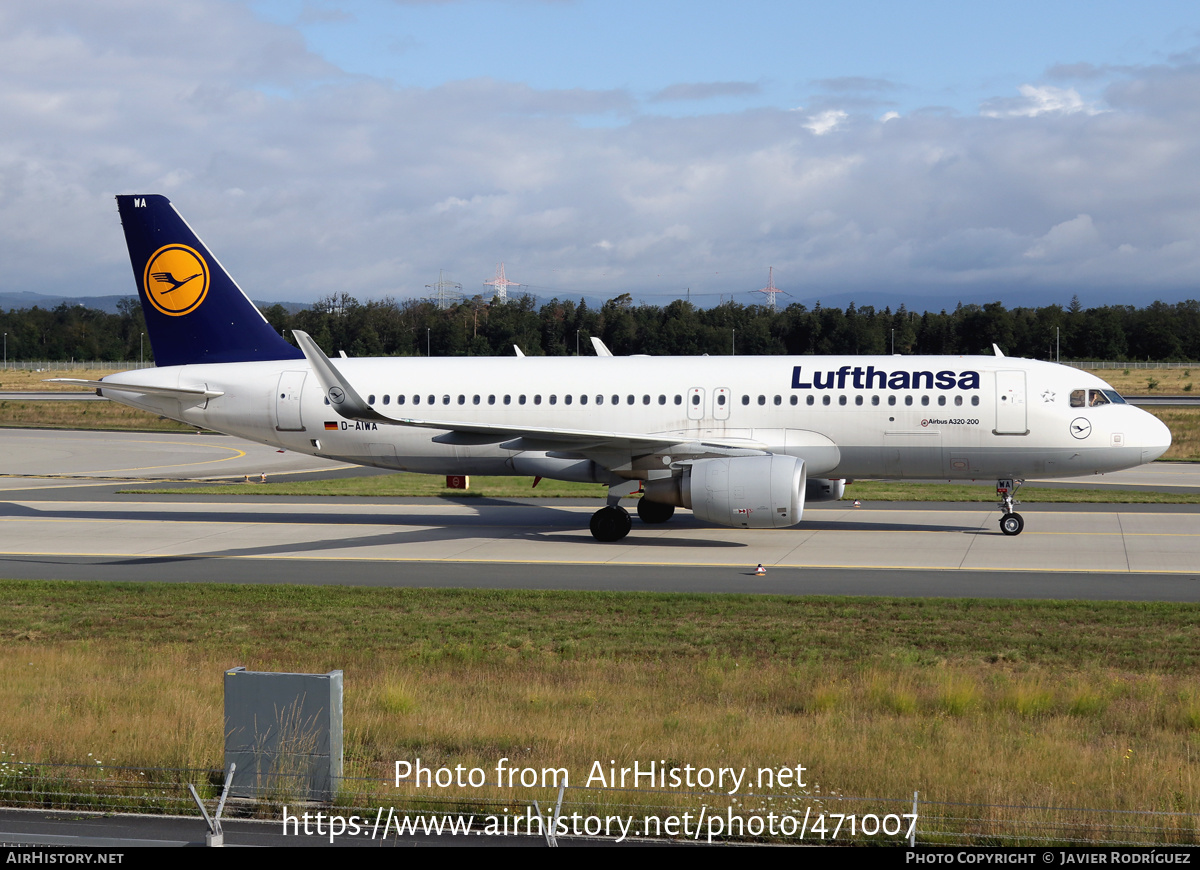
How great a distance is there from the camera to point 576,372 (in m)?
27.1

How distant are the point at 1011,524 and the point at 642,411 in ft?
29.9

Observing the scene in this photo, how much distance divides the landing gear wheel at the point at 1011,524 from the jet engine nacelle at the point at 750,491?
19.0ft

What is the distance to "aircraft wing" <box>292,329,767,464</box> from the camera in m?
22.8

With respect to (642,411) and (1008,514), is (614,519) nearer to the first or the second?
(642,411)

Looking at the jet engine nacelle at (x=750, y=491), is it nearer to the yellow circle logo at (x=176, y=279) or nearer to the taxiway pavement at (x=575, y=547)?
the taxiway pavement at (x=575, y=547)

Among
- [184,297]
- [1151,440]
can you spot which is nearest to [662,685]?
[1151,440]

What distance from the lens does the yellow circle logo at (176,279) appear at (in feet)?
92.2

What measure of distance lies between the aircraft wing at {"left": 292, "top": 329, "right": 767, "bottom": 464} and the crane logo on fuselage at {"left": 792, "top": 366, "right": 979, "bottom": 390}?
2.09 meters

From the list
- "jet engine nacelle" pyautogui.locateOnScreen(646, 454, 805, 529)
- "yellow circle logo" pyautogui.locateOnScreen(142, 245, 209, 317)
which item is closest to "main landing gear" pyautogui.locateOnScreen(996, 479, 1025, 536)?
"jet engine nacelle" pyautogui.locateOnScreen(646, 454, 805, 529)

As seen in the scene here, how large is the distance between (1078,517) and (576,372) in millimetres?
13878

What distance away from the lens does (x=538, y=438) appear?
2408 centimetres

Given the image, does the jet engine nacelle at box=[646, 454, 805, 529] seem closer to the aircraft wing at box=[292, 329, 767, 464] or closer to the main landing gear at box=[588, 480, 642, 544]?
the aircraft wing at box=[292, 329, 767, 464]
